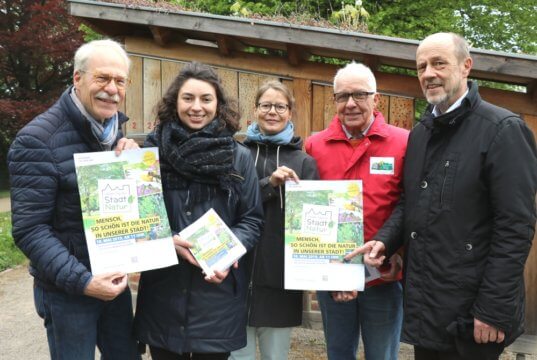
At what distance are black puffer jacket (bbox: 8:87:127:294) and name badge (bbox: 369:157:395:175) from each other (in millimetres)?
1652

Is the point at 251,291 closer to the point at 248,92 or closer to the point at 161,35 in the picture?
the point at 248,92

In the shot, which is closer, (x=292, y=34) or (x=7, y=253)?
(x=292, y=34)

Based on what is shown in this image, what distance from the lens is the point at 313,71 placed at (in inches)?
193

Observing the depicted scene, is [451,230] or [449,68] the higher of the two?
[449,68]

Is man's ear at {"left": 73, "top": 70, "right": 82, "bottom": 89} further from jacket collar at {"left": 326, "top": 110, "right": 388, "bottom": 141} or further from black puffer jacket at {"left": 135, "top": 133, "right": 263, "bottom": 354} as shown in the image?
jacket collar at {"left": 326, "top": 110, "right": 388, "bottom": 141}

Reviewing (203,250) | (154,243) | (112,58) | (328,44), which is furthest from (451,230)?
(328,44)

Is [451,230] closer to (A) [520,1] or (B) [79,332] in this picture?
(B) [79,332]

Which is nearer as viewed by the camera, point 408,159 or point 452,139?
point 452,139

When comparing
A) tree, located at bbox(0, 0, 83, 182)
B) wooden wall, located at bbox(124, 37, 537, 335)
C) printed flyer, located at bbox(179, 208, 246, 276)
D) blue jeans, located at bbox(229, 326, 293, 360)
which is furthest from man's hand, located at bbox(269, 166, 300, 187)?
tree, located at bbox(0, 0, 83, 182)

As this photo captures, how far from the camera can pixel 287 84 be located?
16.5 ft

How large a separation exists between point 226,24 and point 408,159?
262 cm

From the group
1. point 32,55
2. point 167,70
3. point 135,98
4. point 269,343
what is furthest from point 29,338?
point 32,55

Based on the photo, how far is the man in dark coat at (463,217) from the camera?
2332mm

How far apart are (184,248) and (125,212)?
35cm
